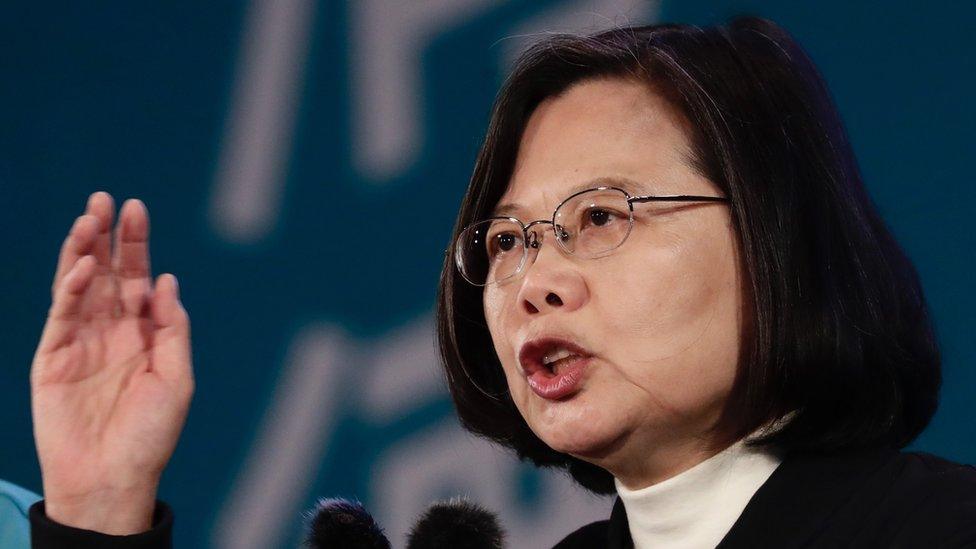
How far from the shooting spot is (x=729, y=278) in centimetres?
111

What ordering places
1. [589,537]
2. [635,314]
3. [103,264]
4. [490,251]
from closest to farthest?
1. [635,314]
2. [103,264]
3. [490,251]
4. [589,537]

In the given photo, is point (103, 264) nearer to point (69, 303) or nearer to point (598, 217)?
point (69, 303)

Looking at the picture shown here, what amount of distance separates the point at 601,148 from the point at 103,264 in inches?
20.3

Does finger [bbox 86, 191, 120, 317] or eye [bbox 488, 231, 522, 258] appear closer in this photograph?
finger [bbox 86, 191, 120, 317]

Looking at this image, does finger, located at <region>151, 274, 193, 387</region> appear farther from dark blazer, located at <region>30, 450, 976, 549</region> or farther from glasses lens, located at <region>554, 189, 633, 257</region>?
glasses lens, located at <region>554, 189, 633, 257</region>

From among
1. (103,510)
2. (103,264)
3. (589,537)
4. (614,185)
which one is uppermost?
(614,185)

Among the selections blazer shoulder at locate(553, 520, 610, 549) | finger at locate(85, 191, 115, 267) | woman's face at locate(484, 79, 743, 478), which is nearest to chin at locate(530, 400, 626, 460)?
woman's face at locate(484, 79, 743, 478)

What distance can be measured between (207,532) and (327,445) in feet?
0.87

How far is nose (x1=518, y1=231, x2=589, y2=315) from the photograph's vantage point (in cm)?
110

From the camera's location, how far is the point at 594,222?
3.75ft

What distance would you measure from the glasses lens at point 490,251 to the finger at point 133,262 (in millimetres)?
354

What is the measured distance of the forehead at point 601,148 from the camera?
1142 mm

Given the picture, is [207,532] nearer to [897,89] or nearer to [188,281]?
[188,281]

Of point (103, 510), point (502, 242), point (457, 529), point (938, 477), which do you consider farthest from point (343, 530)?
point (938, 477)
